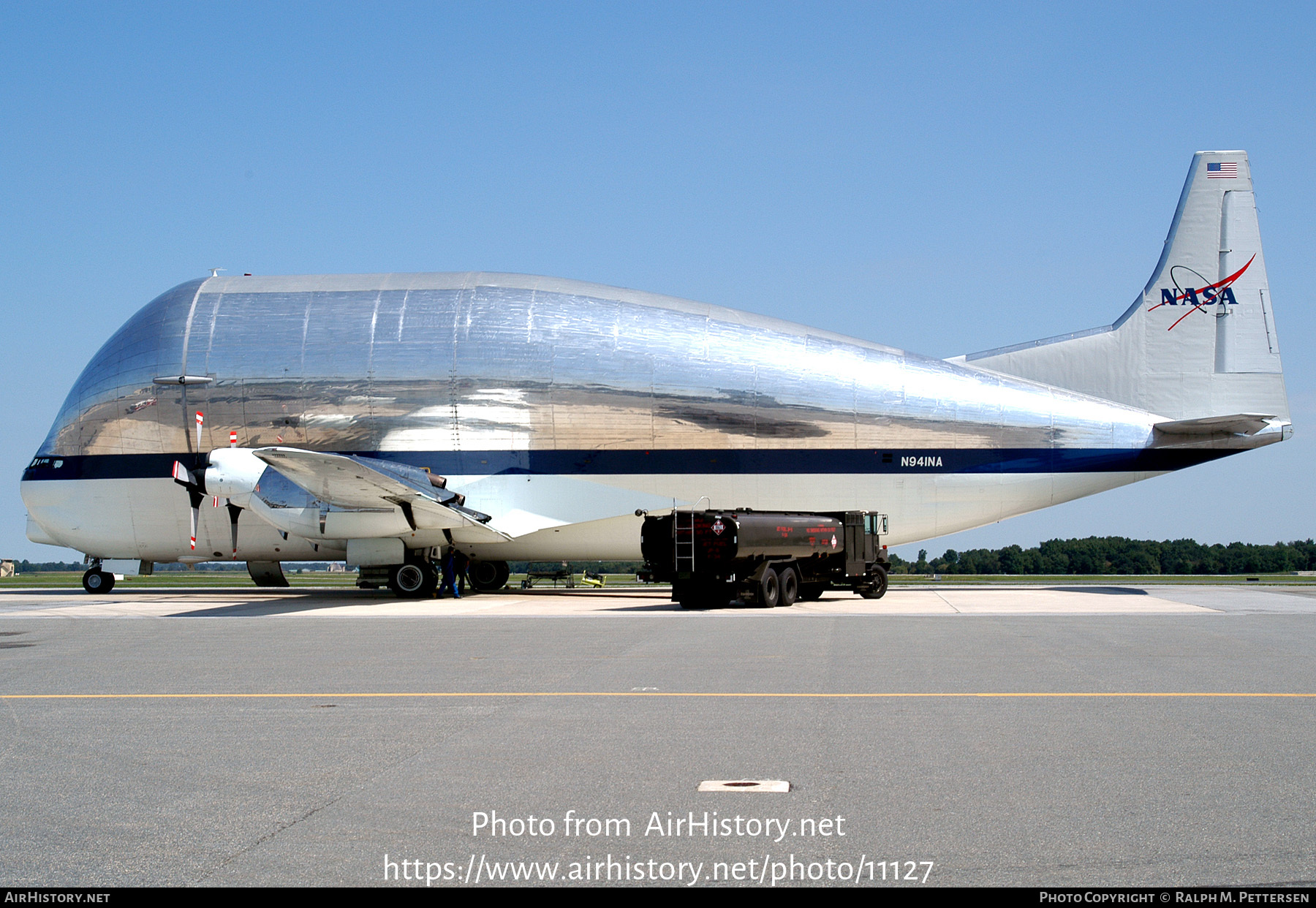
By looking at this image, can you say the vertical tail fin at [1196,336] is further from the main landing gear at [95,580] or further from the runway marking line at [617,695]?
the main landing gear at [95,580]

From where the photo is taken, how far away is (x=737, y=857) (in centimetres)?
544

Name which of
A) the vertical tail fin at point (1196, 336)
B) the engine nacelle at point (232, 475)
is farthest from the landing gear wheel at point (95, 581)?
the vertical tail fin at point (1196, 336)

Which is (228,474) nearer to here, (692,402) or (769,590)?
(692,402)

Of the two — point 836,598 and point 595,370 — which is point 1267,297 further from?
point 595,370

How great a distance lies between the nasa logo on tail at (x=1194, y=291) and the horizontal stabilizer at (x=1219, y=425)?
338cm

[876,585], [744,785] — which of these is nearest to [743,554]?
[876,585]

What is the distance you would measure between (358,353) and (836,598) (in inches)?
603

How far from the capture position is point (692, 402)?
29516 millimetres

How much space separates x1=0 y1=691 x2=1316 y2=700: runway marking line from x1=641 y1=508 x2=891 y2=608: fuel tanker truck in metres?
13.6

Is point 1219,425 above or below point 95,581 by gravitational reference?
above

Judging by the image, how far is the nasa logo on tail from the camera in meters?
29.8

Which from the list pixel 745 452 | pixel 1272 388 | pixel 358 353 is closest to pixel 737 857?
pixel 745 452

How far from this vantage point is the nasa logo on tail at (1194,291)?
29.8m

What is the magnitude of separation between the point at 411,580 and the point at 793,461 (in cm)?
1150
